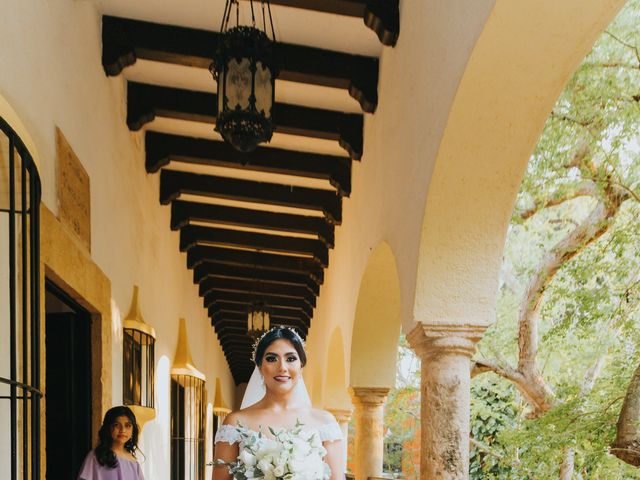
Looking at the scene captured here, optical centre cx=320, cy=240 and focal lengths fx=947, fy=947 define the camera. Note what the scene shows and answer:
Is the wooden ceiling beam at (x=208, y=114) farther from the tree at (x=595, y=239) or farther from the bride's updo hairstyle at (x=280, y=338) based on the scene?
the bride's updo hairstyle at (x=280, y=338)

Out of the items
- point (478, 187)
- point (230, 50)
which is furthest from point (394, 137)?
point (230, 50)

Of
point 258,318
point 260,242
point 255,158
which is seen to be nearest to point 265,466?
point 255,158

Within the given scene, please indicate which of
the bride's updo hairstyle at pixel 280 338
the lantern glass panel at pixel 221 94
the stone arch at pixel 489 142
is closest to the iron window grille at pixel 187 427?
the stone arch at pixel 489 142

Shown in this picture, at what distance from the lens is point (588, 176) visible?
9562 mm

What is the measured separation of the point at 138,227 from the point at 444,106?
491 centimetres

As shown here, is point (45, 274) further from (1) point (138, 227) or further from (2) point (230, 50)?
(1) point (138, 227)

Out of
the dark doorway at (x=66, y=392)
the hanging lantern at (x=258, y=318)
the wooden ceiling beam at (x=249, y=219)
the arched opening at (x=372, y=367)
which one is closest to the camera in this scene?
the dark doorway at (x=66, y=392)

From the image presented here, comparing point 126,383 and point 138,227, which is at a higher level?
point 138,227

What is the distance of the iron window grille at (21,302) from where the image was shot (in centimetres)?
426

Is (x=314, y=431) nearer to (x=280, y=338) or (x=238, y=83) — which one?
(x=280, y=338)

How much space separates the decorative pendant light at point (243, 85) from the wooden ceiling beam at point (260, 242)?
7.54m

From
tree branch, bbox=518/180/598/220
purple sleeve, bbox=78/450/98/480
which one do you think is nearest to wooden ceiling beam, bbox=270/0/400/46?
purple sleeve, bbox=78/450/98/480

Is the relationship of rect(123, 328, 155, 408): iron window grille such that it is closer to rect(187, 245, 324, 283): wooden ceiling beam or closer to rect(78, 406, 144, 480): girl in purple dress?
rect(78, 406, 144, 480): girl in purple dress

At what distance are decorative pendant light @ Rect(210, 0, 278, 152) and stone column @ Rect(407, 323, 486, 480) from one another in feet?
5.40
